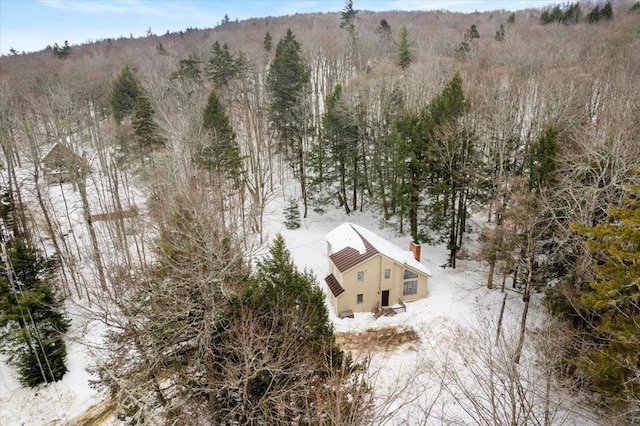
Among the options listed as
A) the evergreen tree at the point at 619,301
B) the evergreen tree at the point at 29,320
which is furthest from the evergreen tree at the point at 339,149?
the evergreen tree at the point at 619,301

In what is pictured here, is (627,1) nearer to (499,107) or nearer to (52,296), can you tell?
(499,107)

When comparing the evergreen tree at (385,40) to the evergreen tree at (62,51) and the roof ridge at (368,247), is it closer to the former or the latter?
the roof ridge at (368,247)

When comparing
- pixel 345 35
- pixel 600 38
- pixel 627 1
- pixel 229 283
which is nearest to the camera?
pixel 229 283

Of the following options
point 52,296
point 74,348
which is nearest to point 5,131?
point 52,296

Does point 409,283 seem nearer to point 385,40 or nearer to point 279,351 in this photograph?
point 279,351

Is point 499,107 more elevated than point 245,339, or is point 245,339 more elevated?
point 499,107

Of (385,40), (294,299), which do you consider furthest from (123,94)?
(385,40)

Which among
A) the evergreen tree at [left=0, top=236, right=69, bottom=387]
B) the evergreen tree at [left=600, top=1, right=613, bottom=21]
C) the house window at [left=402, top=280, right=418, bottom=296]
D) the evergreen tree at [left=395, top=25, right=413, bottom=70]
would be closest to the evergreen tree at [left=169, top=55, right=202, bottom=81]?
the evergreen tree at [left=395, top=25, right=413, bottom=70]
